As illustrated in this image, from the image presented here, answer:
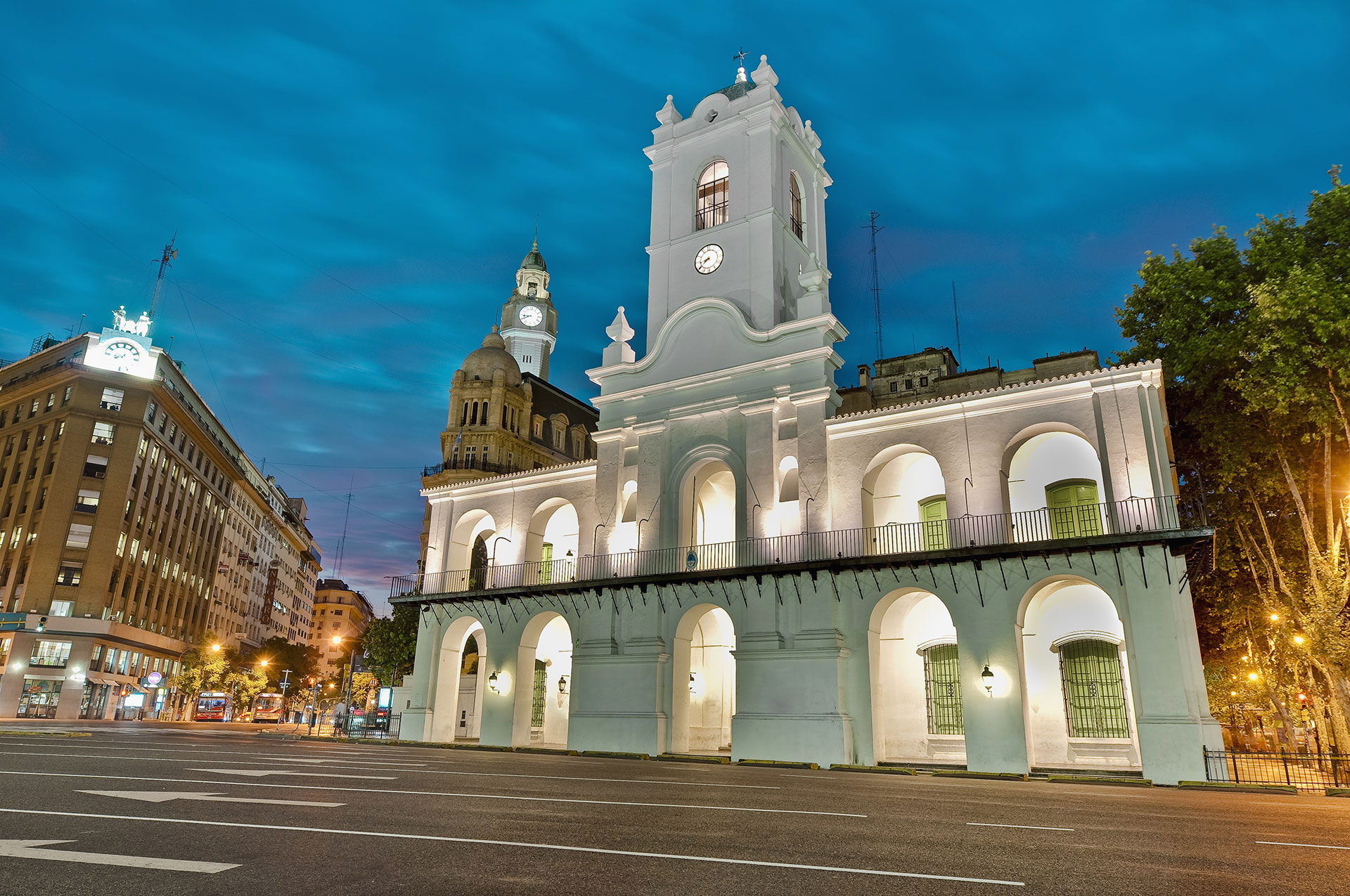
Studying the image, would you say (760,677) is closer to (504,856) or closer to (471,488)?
(471,488)

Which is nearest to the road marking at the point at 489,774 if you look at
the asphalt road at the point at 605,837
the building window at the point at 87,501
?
the asphalt road at the point at 605,837

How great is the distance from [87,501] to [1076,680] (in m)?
61.7

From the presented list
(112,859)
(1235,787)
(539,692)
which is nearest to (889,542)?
(1235,787)

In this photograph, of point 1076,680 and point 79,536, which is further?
point 79,536

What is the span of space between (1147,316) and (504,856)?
27.1 m

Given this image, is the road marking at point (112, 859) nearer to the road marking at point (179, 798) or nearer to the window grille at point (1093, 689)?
the road marking at point (179, 798)

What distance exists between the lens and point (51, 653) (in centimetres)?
5309

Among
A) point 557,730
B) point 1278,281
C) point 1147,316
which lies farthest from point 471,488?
point 1278,281

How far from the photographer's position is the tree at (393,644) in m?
46.9

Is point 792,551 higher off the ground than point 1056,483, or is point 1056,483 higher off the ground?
point 1056,483

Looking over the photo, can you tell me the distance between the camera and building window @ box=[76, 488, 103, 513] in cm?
5594

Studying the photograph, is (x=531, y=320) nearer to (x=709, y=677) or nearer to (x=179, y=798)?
(x=709, y=677)

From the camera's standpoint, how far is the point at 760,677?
998 inches

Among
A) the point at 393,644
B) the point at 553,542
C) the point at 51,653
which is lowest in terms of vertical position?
the point at 51,653
